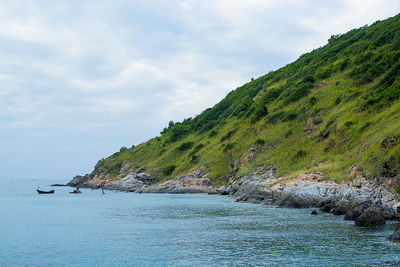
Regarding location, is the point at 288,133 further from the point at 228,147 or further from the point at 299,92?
the point at 228,147

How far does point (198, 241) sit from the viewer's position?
128 ft

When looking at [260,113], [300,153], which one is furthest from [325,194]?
[260,113]

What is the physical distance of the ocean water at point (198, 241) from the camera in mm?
30891

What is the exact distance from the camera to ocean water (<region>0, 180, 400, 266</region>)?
101 ft

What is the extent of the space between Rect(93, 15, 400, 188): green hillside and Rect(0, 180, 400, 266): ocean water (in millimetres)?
22119

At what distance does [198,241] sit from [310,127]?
70.4m

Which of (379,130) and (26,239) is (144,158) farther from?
(26,239)

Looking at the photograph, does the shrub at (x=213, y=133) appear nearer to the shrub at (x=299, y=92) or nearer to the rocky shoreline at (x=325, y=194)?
the shrub at (x=299, y=92)

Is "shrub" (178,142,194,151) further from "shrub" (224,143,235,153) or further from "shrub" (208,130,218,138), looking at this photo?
"shrub" (224,143,235,153)

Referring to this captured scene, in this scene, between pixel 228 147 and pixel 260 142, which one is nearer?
pixel 260 142

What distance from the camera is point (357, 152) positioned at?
71.0m

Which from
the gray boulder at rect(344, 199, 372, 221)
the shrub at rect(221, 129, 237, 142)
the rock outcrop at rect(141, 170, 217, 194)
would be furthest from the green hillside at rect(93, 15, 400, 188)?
the gray boulder at rect(344, 199, 372, 221)

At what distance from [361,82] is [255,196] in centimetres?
4750

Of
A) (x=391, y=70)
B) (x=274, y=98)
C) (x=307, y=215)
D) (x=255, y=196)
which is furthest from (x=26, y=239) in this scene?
(x=274, y=98)
